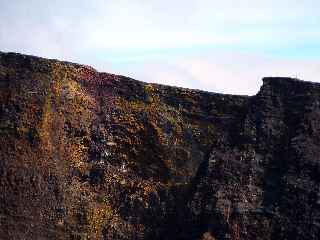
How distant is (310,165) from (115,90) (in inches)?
466

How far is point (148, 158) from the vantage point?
31.2m

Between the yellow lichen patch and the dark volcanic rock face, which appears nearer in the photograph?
the dark volcanic rock face

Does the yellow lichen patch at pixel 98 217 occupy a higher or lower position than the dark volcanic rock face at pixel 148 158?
lower

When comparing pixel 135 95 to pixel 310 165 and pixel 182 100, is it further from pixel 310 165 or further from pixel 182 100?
pixel 310 165

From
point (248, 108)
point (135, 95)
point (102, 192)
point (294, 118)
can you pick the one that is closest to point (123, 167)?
point (102, 192)

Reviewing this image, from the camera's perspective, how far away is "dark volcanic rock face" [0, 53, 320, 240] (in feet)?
81.2

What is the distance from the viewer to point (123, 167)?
100 ft

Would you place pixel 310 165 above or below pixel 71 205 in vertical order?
above

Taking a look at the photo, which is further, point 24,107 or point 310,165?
point 24,107

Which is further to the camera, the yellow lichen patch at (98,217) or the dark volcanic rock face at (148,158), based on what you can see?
the yellow lichen patch at (98,217)

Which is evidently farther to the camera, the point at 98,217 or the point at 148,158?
the point at 148,158

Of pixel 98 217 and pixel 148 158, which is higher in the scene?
pixel 148 158

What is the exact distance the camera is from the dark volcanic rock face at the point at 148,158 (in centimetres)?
2475

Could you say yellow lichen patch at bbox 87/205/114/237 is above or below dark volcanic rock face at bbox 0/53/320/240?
below
